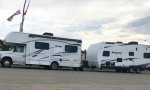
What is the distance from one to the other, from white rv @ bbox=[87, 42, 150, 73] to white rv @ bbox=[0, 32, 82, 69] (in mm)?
2276

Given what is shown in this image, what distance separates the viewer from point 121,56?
3781 centimetres

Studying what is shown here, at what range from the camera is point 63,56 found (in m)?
35.8

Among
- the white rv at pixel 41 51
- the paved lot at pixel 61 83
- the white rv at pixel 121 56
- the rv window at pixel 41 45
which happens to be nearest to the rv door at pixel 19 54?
the white rv at pixel 41 51

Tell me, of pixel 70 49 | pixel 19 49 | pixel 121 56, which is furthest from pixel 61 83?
pixel 121 56

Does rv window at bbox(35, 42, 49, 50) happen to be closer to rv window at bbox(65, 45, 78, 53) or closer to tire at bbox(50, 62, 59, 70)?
tire at bbox(50, 62, 59, 70)

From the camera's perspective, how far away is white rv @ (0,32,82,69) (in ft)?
111

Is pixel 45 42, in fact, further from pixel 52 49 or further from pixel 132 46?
pixel 132 46

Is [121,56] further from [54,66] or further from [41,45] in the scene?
[41,45]

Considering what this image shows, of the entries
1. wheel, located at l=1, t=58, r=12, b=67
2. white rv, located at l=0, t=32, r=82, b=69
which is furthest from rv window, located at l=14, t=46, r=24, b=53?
wheel, located at l=1, t=58, r=12, b=67

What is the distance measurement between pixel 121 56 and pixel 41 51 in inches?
314

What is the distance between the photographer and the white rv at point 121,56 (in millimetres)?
37456

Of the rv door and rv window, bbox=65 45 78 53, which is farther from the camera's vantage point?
rv window, bbox=65 45 78 53

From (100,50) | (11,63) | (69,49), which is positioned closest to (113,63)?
(100,50)

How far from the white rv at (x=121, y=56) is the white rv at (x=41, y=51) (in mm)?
2276
